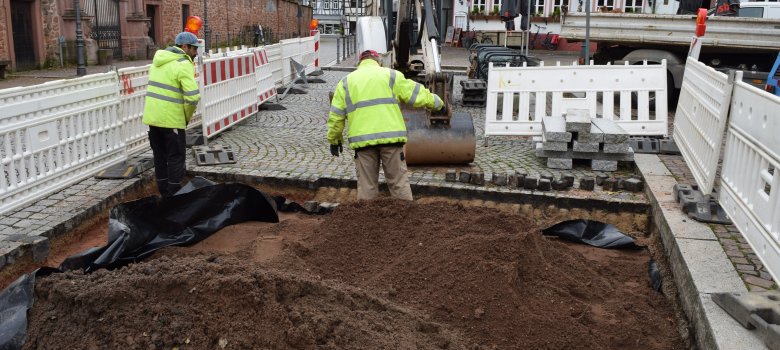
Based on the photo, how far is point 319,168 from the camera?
803cm

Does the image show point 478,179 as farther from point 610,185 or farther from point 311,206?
point 311,206

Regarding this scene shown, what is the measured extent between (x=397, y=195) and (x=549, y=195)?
5.17 feet

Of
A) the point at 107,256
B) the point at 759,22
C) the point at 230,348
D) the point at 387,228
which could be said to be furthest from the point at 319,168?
the point at 759,22

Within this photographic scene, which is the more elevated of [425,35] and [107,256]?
[425,35]

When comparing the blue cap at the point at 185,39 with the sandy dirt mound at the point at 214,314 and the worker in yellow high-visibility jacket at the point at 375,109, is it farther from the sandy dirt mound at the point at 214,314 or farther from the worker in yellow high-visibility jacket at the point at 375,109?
the sandy dirt mound at the point at 214,314

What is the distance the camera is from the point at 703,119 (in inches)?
254

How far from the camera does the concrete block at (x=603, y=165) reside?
8047mm

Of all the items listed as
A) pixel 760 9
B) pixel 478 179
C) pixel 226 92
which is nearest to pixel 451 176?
pixel 478 179

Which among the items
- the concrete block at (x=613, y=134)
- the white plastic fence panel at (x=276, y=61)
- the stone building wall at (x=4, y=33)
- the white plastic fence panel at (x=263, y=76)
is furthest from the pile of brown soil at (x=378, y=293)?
the stone building wall at (x=4, y=33)

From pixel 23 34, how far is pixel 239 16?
77.9ft

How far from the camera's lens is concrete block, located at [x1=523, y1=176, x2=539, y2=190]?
703cm

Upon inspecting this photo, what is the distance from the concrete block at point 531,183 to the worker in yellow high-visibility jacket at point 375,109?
4.32 ft

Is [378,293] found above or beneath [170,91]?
beneath

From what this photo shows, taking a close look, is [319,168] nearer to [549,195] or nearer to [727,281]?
[549,195]
